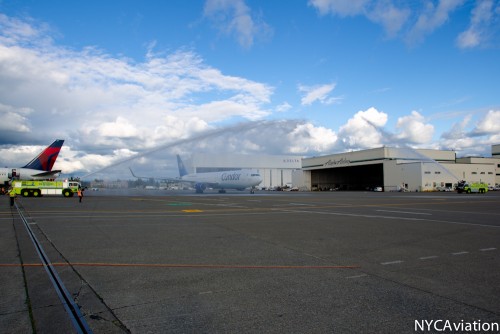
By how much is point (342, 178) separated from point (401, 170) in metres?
36.4

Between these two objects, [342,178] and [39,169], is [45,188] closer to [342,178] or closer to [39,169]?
[39,169]

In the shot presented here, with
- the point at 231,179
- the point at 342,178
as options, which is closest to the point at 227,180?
the point at 231,179

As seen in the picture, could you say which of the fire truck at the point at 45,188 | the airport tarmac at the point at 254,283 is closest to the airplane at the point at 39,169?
the fire truck at the point at 45,188

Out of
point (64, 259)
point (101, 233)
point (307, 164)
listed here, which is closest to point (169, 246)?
point (64, 259)

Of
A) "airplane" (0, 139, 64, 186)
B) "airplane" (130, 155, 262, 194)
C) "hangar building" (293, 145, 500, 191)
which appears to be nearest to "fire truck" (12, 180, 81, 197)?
"airplane" (0, 139, 64, 186)

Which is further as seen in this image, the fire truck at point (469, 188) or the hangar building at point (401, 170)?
the hangar building at point (401, 170)

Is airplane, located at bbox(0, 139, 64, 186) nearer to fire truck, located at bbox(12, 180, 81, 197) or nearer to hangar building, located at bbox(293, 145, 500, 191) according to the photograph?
fire truck, located at bbox(12, 180, 81, 197)

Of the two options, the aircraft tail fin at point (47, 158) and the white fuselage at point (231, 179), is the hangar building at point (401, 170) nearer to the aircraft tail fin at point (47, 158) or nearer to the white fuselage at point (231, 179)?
the white fuselage at point (231, 179)

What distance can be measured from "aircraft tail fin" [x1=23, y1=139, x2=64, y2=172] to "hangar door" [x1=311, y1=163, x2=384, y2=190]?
84.0m

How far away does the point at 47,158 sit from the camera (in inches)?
2201

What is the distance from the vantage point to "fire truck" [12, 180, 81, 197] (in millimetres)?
48188

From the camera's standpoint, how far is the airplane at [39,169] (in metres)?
54.9

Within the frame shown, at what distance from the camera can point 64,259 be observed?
8789 mm

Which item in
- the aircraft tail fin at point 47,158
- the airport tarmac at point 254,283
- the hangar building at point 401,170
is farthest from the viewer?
the hangar building at point 401,170
